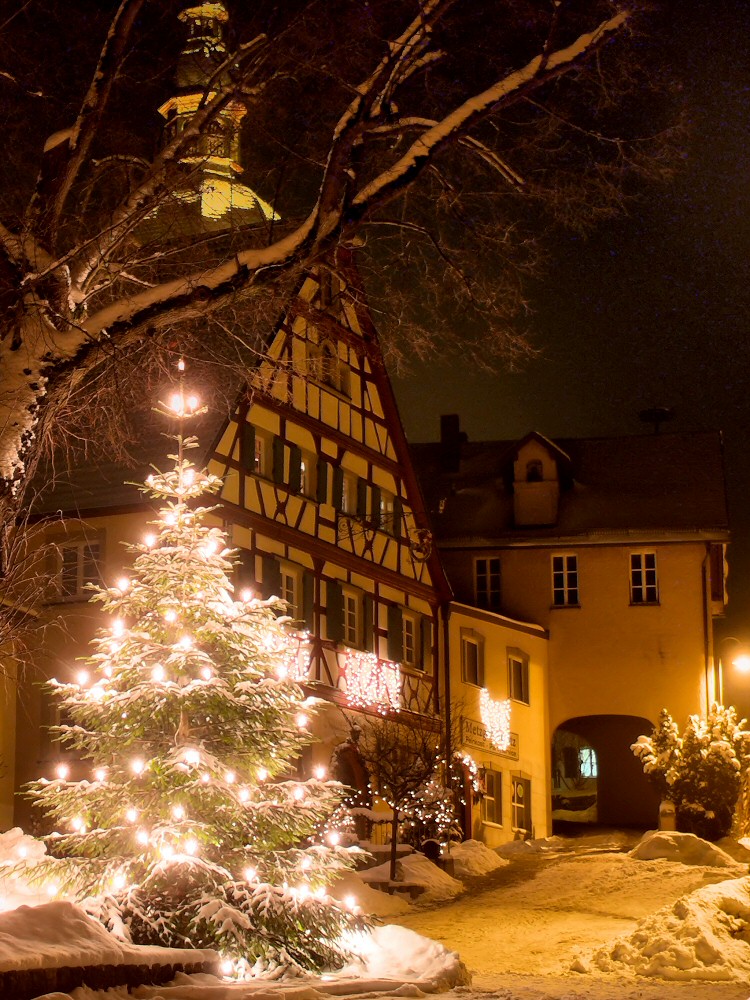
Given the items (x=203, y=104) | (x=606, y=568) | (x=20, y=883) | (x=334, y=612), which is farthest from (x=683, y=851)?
(x=203, y=104)

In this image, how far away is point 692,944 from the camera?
1489 centimetres

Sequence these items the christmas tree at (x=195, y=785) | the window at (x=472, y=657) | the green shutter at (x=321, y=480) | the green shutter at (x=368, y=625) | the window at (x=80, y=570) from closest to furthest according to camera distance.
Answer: the christmas tree at (x=195, y=785), the window at (x=80, y=570), the green shutter at (x=321, y=480), the green shutter at (x=368, y=625), the window at (x=472, y=657)

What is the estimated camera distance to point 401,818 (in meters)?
27.1

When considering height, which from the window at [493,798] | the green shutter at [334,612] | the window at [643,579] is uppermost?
the window at [643,579]

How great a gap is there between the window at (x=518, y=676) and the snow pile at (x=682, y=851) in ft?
26.9

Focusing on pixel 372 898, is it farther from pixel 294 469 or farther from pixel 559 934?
pixel 294 469

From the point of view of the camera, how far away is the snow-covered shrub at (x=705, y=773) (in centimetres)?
2959

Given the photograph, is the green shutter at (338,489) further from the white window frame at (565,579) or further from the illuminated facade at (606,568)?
the white window frame at (565,579)

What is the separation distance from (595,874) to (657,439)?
17893 mm

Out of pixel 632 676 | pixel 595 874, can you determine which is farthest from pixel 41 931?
pixel 632 676

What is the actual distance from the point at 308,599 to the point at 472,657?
7.95m

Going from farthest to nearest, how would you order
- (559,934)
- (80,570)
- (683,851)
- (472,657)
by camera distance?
(472,657) < (683,851) < (80,570) < (559,934)

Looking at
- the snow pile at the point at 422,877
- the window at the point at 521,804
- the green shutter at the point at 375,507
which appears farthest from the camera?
the window at the point at 521,804

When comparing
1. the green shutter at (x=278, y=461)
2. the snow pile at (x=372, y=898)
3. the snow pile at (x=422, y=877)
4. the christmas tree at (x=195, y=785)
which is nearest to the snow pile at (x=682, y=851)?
the snow pile at (x=422, y=877)
